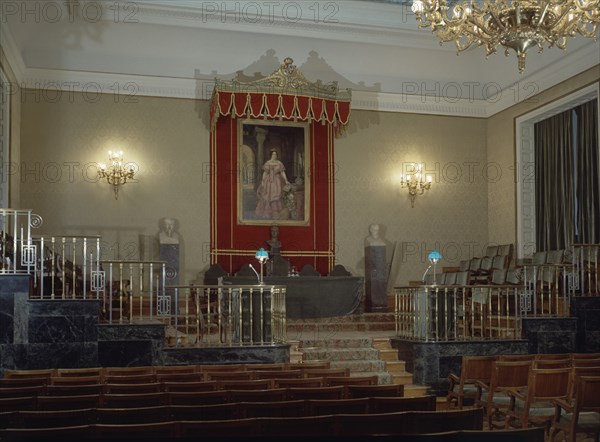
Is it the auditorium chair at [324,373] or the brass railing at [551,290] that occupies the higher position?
the brass railing at [551,290]

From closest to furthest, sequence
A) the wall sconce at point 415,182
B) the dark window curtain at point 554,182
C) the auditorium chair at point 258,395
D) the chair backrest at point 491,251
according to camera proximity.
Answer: the auditorium chair at point 258,395 < the dark window curtain at point 554,182 < the chair backrest at point 491,251 < the wall sconce at point 415,182

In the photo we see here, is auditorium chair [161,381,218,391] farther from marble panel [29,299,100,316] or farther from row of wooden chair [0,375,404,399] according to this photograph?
marble panel [29,299,100,316]

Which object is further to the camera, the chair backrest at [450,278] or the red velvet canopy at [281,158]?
the chair backrest at [450,278]

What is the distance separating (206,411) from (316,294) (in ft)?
26.6

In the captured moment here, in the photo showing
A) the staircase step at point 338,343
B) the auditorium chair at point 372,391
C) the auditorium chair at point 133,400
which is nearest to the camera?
the auditorium chair at point 133,400

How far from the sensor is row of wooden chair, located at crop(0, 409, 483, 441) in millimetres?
3925

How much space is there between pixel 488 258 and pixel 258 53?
5.93 meters

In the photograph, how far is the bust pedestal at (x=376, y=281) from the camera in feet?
47.1

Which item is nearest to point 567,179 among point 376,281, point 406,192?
point 406,192

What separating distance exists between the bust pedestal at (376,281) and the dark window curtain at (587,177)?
11.6 feet

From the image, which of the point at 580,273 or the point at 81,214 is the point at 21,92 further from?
the point at 580,273

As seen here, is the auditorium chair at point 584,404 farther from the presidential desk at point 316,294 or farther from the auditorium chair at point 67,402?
the presidential desk at point 316,294

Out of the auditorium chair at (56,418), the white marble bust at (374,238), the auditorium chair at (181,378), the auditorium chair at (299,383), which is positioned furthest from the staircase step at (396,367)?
the auditorium chair at (56,418)

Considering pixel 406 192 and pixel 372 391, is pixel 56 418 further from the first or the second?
pixel 406 192
